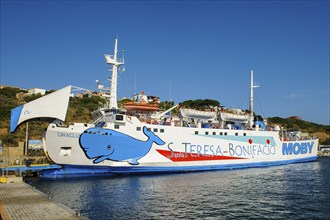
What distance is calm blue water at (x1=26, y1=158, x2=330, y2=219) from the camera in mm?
15062

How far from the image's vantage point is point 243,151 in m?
37.0

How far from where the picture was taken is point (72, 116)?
5978cm

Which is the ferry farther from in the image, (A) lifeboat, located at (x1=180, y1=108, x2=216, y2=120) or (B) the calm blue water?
(B) the calm blue water

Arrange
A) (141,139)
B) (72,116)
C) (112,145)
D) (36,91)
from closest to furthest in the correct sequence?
(112,145) → (141,139) → (72,116) → (36,91)

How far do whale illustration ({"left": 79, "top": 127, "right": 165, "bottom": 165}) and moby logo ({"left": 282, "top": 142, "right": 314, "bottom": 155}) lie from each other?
74.1 ft

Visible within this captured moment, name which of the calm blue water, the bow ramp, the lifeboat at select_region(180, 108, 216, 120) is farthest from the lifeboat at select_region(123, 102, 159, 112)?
the calm blue water

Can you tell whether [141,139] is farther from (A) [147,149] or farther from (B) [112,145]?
(B) [112,145]

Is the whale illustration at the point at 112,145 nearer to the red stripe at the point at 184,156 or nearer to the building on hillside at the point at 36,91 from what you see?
the red stripe at the point at 184,156

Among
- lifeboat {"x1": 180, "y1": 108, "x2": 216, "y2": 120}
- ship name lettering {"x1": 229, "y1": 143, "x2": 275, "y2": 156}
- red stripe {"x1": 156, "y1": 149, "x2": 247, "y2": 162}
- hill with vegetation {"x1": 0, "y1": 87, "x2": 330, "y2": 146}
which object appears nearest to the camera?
red stripe {"x1": 156, "y1": 149, "x2": 247, "y2": 162}

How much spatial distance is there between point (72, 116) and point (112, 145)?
34784 mm

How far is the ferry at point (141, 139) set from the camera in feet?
87.2

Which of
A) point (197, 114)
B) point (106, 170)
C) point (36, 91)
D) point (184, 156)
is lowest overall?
point (106, 170)

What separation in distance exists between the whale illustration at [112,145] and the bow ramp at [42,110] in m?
3.02

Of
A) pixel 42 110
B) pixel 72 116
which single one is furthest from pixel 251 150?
pixel 72 116
